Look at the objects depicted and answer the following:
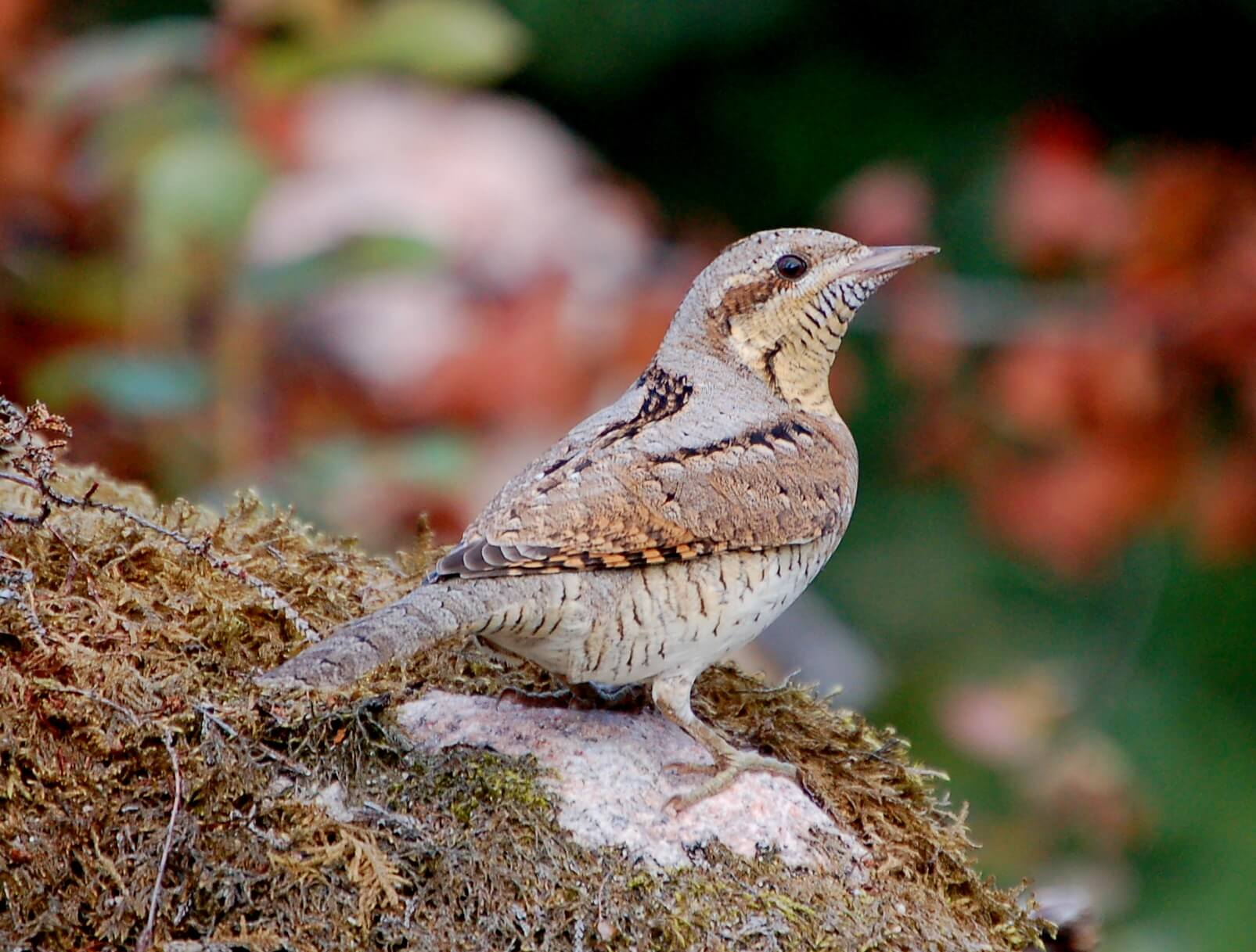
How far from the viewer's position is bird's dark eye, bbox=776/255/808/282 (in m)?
3.30

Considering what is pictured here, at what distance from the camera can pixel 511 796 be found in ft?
8.36

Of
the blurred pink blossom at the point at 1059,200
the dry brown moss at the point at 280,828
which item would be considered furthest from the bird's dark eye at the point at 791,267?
the blurred pink blossom at the point at 1059,200

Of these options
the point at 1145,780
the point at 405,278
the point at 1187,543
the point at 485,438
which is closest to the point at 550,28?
the point at 405,278

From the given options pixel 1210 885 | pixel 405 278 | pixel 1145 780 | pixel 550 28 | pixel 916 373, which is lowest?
pixel 1210 885

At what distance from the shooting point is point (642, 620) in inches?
107

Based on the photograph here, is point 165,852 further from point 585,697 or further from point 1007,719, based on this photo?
point 1007,719

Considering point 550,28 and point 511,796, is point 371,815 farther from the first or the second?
point 550,28

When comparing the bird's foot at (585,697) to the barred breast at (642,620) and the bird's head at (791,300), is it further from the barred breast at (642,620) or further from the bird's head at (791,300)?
the bird's head at (791,300)

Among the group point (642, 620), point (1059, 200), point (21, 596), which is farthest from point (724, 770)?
point (1059, 200)

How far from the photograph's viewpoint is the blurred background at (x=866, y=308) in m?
5.22

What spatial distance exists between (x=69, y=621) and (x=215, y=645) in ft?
0.83

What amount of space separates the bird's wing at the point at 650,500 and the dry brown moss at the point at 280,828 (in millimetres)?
371

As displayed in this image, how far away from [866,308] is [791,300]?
4.34 m

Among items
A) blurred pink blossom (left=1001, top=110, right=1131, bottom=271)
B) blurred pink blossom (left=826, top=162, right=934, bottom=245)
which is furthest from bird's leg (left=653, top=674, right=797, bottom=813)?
blurred pink blossom (left=1001, top=110, right=1131, bottom=271)
